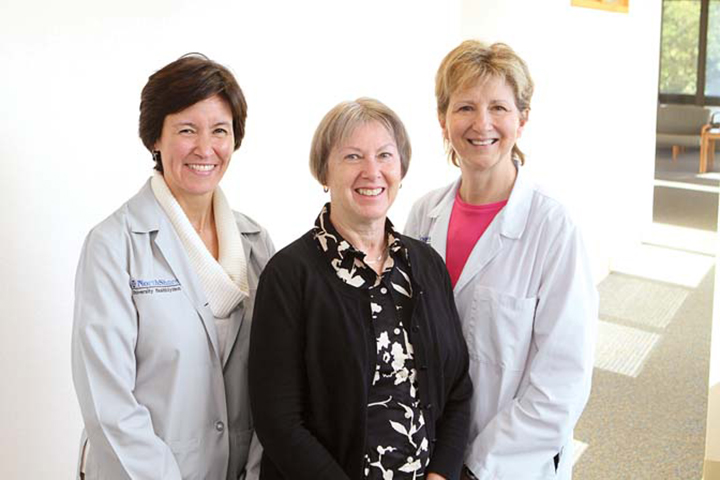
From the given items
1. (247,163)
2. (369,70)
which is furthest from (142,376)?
(369,70)

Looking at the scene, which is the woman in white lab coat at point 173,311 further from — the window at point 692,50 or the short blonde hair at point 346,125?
the window at point 692,50

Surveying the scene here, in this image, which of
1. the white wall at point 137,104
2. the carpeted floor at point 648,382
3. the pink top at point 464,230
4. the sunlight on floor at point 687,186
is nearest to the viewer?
the pink top at point 464,230

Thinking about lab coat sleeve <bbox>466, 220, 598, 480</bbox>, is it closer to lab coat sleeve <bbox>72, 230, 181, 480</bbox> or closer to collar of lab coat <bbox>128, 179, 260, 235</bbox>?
lab coat sleeve <bbox>72, 230, 181, 480</bbox>

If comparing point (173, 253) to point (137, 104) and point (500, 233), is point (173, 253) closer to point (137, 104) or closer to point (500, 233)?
point (500, 233)

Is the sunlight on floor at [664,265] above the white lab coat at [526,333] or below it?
below

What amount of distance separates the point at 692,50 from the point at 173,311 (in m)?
15.1

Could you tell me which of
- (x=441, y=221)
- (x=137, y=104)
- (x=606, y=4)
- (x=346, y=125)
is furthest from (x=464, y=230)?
(x=606, y=4)

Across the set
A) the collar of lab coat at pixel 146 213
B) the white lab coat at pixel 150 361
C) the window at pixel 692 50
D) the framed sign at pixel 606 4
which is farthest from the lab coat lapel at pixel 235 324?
the window at pixel 692 50

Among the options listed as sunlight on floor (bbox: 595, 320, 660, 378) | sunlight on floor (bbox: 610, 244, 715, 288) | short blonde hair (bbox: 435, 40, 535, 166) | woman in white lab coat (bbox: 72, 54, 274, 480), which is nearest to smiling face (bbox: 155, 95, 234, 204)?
woman in white lab coat (bbox: 72, 54, 274, 480)

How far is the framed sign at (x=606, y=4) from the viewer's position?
5.57 meters

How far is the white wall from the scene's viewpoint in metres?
2.31

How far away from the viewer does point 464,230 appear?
82.1 inches

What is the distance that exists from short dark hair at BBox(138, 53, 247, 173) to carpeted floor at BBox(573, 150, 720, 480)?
8.13 feet

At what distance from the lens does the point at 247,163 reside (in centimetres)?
317
